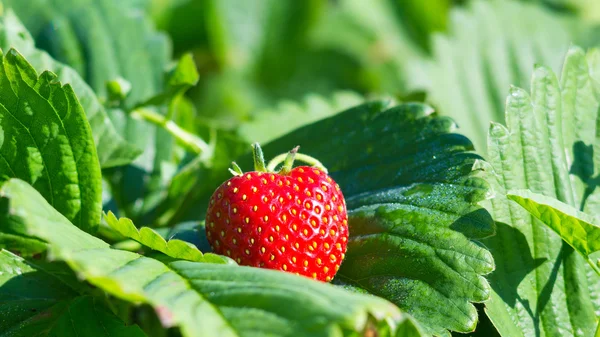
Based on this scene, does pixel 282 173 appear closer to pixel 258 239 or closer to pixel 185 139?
pixel 258 239

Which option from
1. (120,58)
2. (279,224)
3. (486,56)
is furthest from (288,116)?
(279,224)

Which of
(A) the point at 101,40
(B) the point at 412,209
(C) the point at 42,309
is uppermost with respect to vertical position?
(A) the point at 101,40

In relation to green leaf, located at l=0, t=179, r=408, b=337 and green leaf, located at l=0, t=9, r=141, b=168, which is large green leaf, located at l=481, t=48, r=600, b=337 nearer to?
green leaf, located at l=0, t=179, r=408, b=337

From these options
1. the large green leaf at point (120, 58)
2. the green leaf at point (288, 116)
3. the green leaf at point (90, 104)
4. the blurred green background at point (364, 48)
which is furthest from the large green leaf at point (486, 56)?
Result: the green leaf at point (90, 104)

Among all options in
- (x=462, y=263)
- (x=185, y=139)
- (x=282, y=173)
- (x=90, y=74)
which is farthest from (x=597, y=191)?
(x=90, y=74)

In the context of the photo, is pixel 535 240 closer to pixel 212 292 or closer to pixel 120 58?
pixel 212 292

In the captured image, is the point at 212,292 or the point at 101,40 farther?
the point at 101,40

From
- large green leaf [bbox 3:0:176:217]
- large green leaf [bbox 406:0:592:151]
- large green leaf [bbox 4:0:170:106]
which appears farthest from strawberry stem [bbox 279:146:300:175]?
large green leaf [bbox 406:0:592:151]

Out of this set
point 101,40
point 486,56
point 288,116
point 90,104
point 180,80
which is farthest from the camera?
point 486,56
